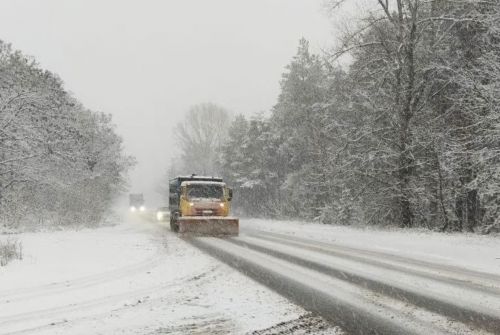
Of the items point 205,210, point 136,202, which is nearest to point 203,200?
point 205,210

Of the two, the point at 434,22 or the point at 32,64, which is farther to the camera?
the point at 32,64

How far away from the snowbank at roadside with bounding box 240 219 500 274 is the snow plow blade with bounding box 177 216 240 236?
138 inches

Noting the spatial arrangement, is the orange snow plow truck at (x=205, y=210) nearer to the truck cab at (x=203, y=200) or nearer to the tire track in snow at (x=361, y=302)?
the truck cab at (x=203, y=200)

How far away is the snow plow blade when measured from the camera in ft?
68.6

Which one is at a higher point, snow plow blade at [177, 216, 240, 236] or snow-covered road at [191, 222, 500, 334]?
snow plow blade at [177, 216, 240, 236]

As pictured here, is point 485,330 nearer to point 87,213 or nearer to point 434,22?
point 434,22

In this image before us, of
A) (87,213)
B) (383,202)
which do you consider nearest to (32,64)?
(87,213)

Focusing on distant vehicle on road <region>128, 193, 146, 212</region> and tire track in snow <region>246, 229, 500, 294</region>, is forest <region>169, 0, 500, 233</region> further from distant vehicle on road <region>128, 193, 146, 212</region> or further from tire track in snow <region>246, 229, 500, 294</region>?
distant vehicle on road <region>128, 193, 146, 212</region>

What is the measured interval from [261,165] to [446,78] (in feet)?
102

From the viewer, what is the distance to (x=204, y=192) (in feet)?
73.1

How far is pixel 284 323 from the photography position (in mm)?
5812

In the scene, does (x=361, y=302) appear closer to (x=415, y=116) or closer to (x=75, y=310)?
(x=75, y=310)

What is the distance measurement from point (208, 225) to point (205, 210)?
0.96 meters

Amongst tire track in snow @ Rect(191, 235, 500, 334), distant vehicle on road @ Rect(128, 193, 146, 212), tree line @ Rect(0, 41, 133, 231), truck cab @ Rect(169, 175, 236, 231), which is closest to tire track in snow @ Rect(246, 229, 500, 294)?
tire track in snow @ Rect(191, 235, 500, 334)
